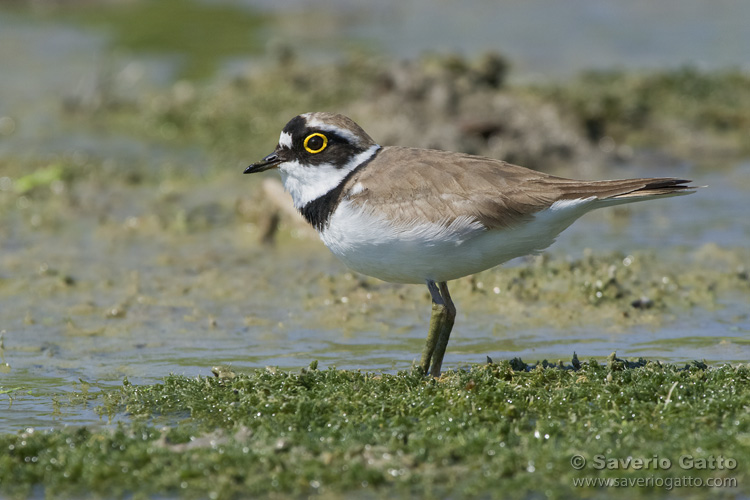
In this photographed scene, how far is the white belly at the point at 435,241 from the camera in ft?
21.2

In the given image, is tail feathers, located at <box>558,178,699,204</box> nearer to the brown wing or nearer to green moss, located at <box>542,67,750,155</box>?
the brown wing

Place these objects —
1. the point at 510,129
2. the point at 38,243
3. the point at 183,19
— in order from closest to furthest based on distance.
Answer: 1. the point at 38,243
2. the point at 510,129
3. the point at 183,19

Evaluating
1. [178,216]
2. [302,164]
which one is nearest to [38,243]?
[178,216]

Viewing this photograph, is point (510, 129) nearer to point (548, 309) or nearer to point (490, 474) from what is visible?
point (548, 309)

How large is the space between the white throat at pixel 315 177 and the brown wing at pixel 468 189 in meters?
0.16

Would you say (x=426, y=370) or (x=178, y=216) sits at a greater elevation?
(x=178, y=216)

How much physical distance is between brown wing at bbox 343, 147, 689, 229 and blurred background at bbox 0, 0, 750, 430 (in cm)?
149

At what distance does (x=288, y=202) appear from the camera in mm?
10906

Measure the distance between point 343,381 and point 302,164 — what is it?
159 centimetres

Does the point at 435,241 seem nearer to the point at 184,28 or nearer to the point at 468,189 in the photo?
the point at 468,189

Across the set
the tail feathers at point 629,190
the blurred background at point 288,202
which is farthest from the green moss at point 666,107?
the tail feathers at point 629,190

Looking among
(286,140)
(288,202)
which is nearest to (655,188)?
(286,140)

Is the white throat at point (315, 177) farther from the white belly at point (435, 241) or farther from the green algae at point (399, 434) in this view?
the green algae at point (399, 434)

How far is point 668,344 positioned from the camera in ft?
25.7
